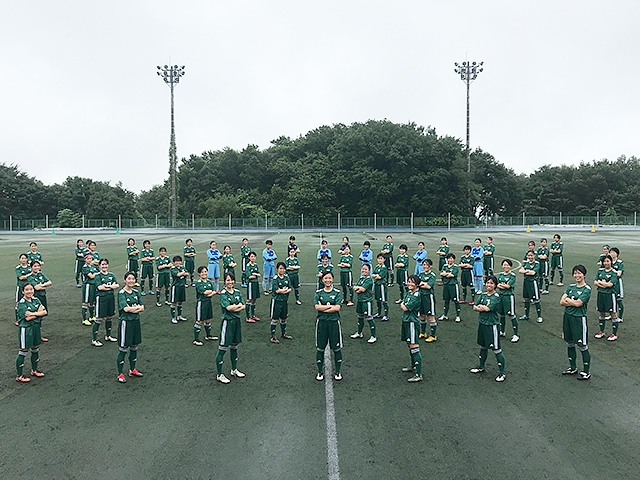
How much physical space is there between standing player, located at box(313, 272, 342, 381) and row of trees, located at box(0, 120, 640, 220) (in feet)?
166

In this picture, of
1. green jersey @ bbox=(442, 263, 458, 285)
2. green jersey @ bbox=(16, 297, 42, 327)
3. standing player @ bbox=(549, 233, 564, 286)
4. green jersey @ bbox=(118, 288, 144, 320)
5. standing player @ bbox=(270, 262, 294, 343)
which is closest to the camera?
green jersey @ bbox=(16, 297, 42, 327)

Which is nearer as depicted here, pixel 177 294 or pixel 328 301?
pixel 328 301

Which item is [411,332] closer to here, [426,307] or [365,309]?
[365,309]

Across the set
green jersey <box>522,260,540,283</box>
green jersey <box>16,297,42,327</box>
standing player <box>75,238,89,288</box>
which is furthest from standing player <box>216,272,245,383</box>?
standing player <box>75,238,89,288</box>

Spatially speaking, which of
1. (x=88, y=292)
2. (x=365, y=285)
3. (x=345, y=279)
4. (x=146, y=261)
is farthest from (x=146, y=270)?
(x=365, y=285)

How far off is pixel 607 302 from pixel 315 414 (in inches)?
314

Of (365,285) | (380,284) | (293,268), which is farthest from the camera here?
(293,268)

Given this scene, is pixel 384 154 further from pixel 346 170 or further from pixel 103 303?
pixel 103 303

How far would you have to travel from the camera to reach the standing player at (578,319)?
7527mm

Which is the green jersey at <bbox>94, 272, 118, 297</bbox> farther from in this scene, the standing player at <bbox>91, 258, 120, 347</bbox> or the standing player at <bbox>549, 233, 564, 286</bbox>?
the standing player at <bbox>549, 233, 564, 286</bbox>

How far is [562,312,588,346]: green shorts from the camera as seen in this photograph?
24.7 feet

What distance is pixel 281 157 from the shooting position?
222 ft

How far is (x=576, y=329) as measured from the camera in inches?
297

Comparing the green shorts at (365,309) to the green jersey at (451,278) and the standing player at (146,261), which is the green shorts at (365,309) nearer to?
the green jersey at (451,278)
